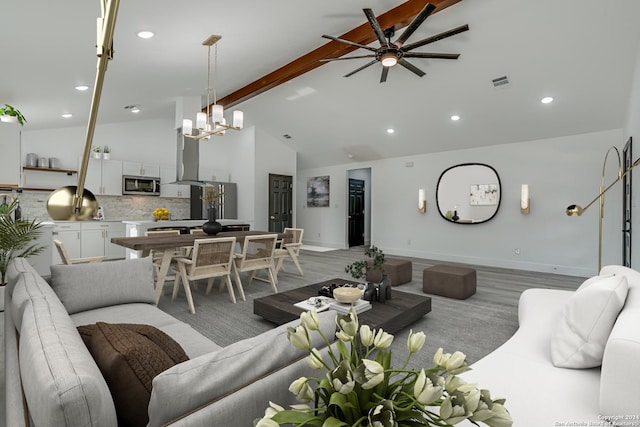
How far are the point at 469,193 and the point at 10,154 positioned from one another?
7.32 metres

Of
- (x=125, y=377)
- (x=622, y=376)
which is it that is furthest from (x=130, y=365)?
(x=622, y=376)

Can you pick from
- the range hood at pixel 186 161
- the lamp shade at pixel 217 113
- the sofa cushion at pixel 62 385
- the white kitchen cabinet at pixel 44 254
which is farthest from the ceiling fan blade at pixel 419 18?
the white kitchen cabinet at pixel 44 254

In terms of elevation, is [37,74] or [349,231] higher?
[37,74]

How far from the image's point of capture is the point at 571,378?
1.45 meters

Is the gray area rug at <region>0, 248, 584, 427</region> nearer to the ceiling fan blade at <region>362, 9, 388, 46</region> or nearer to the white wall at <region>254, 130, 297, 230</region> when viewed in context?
the ceiling fan blade at <region>362, 9, 388, 46</region>

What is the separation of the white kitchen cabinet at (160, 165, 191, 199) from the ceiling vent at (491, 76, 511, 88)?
6.72 meters

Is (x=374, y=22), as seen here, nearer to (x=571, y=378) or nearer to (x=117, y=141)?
(x=571, y=378)

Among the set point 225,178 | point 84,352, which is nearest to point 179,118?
point 225,178

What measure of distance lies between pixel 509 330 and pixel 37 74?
18.3 feet

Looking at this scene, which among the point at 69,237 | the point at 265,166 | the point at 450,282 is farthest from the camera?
the point at 265,166

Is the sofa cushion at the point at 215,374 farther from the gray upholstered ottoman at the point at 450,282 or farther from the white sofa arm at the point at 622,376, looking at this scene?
the gray upholstered ottoman at the point at 450,282

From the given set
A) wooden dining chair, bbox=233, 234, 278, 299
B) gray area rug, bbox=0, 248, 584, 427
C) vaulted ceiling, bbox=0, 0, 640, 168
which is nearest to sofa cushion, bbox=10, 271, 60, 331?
gray area rug, bbox=0, 248, 584, 427

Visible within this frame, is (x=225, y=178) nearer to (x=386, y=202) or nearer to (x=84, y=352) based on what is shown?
(x=386, y=202)

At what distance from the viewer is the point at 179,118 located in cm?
640
